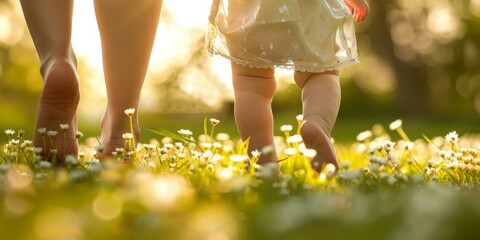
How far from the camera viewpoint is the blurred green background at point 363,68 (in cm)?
2048

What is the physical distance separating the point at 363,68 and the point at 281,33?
2605 centimetres

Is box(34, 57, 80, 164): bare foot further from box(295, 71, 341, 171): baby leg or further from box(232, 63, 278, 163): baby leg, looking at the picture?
box(295, 71, 341, 171): baby leg

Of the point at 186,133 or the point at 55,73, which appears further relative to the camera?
the point at 186,133

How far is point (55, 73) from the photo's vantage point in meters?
2.78

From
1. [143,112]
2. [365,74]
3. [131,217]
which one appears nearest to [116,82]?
[131,217]

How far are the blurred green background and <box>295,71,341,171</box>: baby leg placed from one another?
1569 centimetres

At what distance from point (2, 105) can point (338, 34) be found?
27.3 metres

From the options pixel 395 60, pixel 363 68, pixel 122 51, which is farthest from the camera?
pixel 363 68

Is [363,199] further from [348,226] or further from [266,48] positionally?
[266,48]

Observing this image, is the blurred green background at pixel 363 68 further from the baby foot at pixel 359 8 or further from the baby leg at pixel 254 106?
the baby leg at pixel 254 106

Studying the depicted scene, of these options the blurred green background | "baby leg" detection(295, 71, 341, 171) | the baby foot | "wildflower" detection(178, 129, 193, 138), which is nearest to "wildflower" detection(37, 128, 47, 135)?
"wildflower" detection(178, 129, 193, 138)

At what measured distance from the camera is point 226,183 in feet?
6.03

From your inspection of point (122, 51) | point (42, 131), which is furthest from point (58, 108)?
point (122, 51)

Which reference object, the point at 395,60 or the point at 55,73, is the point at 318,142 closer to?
the point at 55,73
